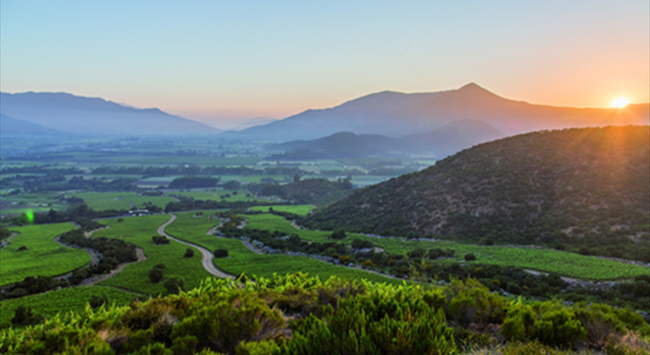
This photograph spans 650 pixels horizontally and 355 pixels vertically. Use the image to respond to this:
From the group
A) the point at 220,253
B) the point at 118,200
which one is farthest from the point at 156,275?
the point at 118,200

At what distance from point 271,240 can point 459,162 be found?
1473 inches

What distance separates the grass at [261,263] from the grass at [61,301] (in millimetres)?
10585

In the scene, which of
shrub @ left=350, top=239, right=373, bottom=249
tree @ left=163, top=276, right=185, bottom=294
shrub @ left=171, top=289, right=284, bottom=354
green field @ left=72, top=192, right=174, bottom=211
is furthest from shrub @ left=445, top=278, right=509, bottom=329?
green field @ left=72, top=192, right=174, bottom=211

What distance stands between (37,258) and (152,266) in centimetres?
1869

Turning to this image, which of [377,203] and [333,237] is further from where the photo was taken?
[377,203]

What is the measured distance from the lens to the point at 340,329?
25.1 ft

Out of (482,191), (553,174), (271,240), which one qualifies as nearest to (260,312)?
(271,240)

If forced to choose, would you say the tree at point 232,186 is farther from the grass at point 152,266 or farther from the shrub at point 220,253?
the shrub at point 220,253

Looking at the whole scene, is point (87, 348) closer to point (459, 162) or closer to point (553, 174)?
point (553, 174)

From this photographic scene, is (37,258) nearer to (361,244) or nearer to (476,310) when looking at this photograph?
(361,244)

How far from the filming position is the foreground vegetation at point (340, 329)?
7109mm

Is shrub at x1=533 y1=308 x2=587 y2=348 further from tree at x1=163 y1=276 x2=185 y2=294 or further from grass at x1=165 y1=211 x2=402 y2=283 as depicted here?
tree at x1=163 y1=276 x2=185 y2=294

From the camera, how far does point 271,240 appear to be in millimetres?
52000

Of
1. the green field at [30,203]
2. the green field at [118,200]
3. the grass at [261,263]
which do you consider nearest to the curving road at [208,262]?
the grass at [261,263]
